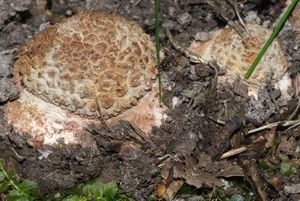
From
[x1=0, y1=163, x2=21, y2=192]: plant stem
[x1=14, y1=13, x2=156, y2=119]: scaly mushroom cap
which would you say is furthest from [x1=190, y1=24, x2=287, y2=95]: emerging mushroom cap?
[x1=0, y1=163, x2=21, y2=192]: plant stem

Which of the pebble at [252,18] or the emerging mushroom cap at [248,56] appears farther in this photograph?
the pebble at [252,18]

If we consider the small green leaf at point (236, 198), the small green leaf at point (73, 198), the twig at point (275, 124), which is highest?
the twig at point (275, 124)

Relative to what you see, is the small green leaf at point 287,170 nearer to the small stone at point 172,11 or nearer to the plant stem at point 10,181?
the small stone at point 172,11

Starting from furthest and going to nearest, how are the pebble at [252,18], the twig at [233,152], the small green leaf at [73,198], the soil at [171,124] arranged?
1. the pebble at [252,18]
2. the twig at [233,152]
3. the soil at [171,124]
4. the small green leaf at [73,198]

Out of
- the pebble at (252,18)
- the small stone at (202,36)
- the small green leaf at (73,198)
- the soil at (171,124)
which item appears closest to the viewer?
the small green leaf at (73,198)

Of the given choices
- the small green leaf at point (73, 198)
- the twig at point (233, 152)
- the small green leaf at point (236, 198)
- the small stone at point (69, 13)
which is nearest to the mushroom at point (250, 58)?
the twig at point (233, 152)

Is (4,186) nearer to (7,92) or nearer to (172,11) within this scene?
(7,92)

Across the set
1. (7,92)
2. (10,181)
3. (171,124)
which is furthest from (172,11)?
(10,181)

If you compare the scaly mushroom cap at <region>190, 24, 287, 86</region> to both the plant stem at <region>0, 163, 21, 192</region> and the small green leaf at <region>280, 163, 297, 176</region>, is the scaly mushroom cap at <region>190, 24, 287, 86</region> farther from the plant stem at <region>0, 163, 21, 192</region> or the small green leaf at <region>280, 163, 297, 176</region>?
the plant stem at <region>0, 163, 21, 192</region>

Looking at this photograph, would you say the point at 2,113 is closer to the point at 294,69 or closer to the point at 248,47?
the point at 248,47
